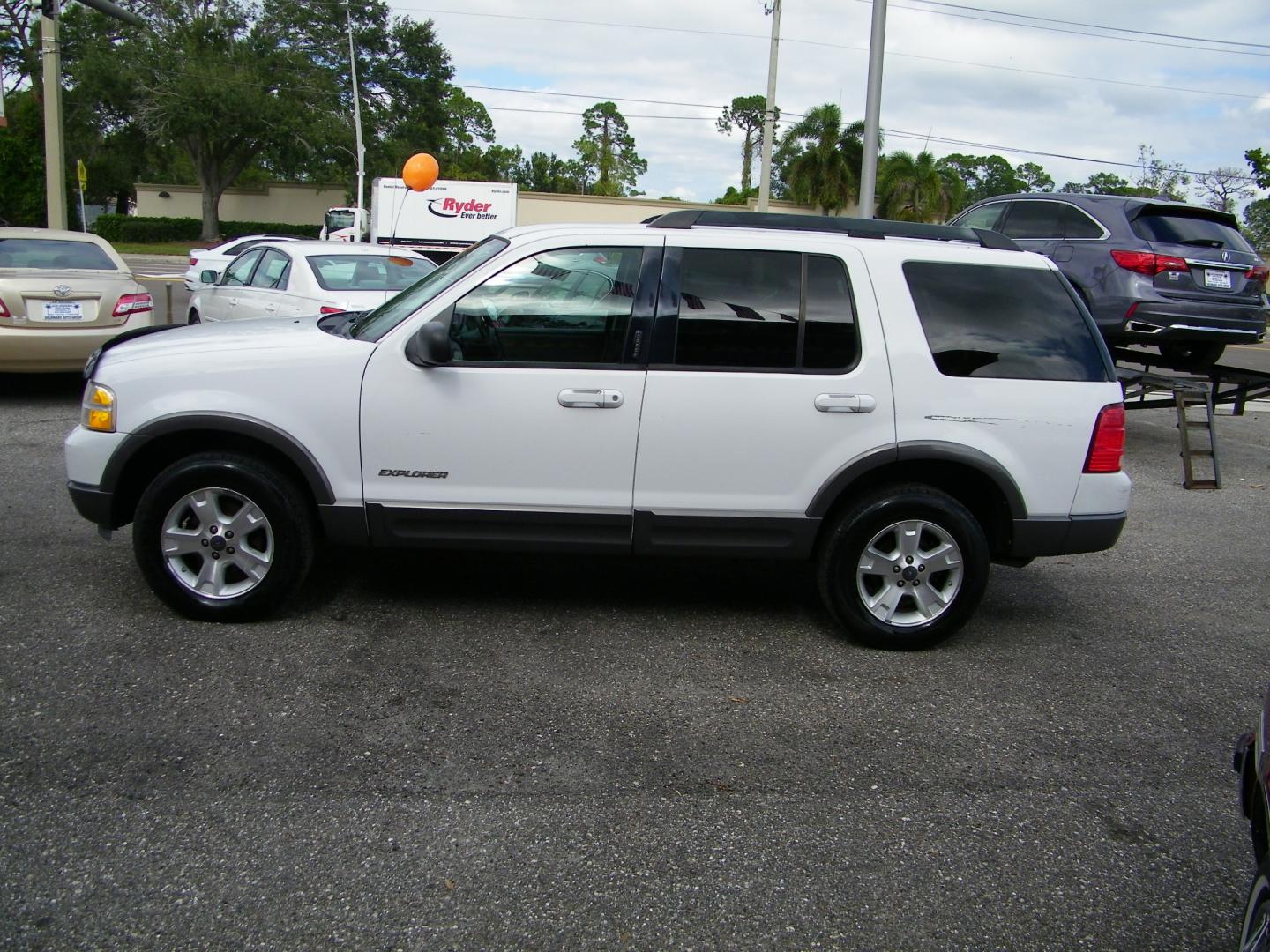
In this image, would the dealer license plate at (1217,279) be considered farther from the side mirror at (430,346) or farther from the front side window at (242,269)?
the front side window at (242,269)

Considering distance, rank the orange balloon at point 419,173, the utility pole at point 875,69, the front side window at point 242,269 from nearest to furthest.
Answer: the front side window at point 242,269
the utility pole at point 875,69
the orange balloon at point 419,173

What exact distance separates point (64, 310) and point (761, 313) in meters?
7.26

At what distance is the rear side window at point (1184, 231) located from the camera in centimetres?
971

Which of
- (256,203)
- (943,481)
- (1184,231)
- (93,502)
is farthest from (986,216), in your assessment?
(256,203)

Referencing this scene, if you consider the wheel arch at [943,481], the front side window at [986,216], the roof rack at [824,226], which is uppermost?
the front side window at [986,216]

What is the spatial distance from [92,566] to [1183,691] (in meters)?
5.35

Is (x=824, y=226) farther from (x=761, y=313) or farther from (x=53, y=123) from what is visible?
(x=53, y=123)

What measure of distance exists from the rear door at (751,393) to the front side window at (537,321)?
0.21 meters

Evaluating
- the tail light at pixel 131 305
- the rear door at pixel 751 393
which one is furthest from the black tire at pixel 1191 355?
the tail light at pixel 131 305

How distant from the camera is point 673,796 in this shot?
3631 mm

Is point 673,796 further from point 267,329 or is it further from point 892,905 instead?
point 267,329

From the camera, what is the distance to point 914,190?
46.4m

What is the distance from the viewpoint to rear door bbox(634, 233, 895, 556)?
15.8 ft

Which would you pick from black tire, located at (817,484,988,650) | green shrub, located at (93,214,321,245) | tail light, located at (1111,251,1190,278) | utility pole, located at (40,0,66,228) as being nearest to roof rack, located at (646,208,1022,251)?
black tire, located at (817,484,988,650)
